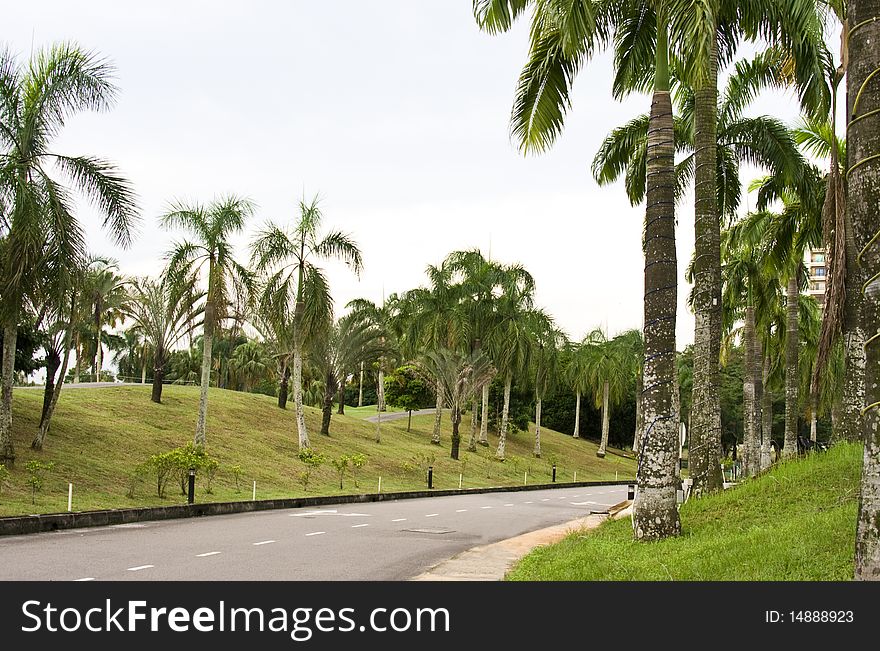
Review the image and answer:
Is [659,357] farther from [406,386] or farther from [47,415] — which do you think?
[406,386]

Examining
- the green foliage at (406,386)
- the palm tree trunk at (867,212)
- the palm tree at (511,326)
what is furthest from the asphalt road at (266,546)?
the green foliage at (406,386)

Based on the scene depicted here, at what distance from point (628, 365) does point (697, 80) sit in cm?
6028

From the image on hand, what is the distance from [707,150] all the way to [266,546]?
11.4 m

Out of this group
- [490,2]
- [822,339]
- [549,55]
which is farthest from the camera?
[549,55]

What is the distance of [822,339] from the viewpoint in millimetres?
8930

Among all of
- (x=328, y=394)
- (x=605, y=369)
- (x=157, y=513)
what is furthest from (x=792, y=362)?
(x=605, y=369)

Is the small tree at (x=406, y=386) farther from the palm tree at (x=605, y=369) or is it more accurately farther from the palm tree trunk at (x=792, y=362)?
the palm tree trunk at (x=792, y=362)

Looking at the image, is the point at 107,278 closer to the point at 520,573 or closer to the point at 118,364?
the point at 520,573

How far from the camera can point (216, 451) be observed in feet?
111

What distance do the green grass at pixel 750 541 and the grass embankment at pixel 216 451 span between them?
37.3ft

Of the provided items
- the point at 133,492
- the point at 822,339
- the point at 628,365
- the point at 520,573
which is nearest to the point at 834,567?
the point at 822,339

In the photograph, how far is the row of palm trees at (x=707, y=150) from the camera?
8070 millimetres

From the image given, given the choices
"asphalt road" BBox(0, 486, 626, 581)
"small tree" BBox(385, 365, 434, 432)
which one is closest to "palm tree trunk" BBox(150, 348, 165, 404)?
"small tree" BBox(385, 365, 434, 432)

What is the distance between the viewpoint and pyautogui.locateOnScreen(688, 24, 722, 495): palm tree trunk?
17.1 metres
